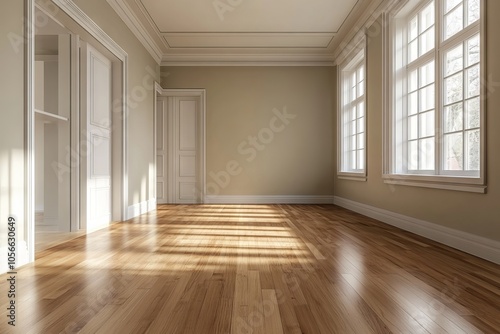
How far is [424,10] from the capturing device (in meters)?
3.94

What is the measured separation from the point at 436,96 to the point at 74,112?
12.8 ft

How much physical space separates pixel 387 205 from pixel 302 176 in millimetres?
2901

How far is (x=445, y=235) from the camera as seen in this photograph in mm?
3195

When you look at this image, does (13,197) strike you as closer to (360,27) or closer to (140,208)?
(140,208)

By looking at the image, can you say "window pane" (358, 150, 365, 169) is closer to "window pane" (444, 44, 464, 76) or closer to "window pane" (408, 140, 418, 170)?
"window pane" (408, 140, 418, 170)

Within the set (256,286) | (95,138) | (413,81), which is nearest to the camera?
(256,286)

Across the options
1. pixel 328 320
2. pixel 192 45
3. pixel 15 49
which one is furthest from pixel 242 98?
pixel 328 320

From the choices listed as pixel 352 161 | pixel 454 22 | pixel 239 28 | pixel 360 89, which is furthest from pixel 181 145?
pixel 454 22

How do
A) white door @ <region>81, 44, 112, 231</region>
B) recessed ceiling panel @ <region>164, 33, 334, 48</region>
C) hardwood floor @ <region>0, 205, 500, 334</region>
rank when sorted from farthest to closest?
recessed ceiling panel @ <region>164, 33, 334, 48</region>
white door @ <region>81, 44, 112, 231</region>
hardwood floor @ <region>0, 205, 500, 334</region>

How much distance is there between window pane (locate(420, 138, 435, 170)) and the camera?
3.74 metres

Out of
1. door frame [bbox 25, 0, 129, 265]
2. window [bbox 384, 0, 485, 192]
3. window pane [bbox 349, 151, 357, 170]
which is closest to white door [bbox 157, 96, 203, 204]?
door frame [bbox 25, 0, 129, 265]

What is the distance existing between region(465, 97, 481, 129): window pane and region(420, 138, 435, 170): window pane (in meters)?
0.67

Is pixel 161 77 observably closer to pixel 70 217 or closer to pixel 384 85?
pixel 70 217

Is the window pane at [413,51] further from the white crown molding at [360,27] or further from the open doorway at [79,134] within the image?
the open doorway at [79,134]
